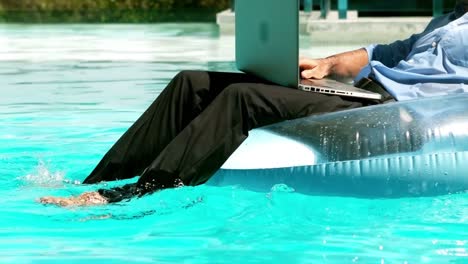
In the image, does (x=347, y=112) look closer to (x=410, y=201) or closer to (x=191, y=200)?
(x=410, y=201)

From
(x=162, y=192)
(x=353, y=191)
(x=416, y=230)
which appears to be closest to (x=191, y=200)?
(x=162, y=192)

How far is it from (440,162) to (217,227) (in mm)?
887

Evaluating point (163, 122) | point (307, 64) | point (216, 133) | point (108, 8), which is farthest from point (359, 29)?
point (108, 8)

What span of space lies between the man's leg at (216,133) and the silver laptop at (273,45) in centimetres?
9

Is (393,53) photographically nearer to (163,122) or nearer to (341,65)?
(341,65)

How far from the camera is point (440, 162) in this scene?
397 cm

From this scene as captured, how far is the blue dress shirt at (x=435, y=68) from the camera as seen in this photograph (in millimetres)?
4320

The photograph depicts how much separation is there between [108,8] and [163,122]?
16.4 meters

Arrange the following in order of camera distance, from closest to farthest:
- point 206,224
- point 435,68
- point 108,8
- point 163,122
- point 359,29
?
point 206,224
point 163,122
point 435,68
point 359,29
point 108,8

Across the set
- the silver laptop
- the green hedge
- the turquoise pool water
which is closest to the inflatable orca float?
the turquoise pool water

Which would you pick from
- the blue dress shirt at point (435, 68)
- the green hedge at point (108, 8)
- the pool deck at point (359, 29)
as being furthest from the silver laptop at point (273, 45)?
the green hedge at point (108, 8)

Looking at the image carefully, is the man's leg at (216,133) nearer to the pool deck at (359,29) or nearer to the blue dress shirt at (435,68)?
the blue dress shirt at (435,68)

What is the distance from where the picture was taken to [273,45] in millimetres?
4023

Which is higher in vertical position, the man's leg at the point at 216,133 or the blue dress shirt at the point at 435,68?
the blue dress shirt at the point at 435,68
